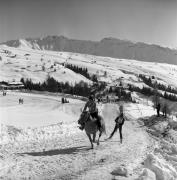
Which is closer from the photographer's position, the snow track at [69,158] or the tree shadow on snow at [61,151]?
the snow track at [69,158]

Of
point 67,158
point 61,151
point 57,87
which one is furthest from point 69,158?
point 57,87

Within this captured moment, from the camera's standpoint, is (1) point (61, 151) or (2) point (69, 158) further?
(1) point (61, 151)

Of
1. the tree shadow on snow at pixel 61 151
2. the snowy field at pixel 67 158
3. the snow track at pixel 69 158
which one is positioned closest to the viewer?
the snowy field at pixel 67 158

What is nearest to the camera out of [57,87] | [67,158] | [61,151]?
[67,158]

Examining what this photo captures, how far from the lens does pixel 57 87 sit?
16888cm

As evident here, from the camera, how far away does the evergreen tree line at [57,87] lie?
147975 mm

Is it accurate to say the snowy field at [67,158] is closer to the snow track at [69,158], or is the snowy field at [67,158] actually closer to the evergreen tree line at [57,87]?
the snow track at [69,158]

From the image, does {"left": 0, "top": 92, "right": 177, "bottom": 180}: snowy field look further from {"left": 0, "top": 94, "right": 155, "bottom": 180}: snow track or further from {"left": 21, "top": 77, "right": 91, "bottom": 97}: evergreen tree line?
{"left": 21, "top": 77, "right": 91, "bottom": 97}: evergreen tree line

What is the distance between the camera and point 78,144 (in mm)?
19172

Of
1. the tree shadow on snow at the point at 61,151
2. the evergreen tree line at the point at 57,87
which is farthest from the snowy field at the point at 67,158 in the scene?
the evergreen tree line at the point at 57,87

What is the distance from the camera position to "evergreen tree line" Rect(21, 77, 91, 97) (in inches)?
5826

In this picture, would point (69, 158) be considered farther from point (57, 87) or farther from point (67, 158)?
point (57, 87)

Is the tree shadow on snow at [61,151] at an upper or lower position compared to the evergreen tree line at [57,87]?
upper

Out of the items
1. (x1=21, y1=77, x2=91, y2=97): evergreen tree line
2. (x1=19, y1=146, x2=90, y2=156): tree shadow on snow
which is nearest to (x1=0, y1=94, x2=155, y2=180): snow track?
(x1=19, y1=146, x2=90, y2=156): tree shadow on snow
